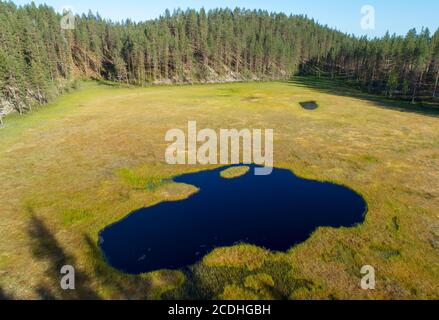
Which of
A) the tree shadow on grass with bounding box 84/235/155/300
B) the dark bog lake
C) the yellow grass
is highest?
the yellow grass

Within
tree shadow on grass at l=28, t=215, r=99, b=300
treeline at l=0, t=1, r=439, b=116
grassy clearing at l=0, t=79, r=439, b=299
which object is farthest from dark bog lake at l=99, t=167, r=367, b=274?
treeline at l=0, t=1, r=439, b=116

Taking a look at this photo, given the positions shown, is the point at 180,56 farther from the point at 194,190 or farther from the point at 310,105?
the point at 194,190

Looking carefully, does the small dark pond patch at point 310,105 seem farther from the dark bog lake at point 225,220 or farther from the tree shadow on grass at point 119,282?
the tree shadow on grass at point 119,282

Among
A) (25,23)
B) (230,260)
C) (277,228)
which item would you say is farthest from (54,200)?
(25,23)

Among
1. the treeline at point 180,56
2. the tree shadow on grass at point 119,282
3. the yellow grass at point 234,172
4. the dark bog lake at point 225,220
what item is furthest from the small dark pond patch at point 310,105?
the tree shadow on grass at point 119,282

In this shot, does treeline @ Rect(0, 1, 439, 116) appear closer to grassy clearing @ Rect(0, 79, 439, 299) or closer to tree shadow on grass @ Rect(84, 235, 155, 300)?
grassy clearing @ Rect(0, 79, 439, 299)

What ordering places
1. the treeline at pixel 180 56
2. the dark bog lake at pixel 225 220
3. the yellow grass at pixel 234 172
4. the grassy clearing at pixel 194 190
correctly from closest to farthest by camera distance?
the grassy clearing at pixel 194 190 → the dark bog lake at pixel 225 220 → the yellow grass at pixel 234 172 → the treeline at pixel 180 56

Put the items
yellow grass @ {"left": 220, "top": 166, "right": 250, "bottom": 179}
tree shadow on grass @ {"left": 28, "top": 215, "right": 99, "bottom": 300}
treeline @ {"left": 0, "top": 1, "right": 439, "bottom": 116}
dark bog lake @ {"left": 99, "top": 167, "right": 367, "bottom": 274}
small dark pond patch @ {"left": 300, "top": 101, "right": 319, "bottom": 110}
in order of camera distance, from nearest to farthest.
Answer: tree shadow on grass @ {"left": 28, "top": 215, "right": 99, "bottom": 300}
dark bog lake @ {"left": 99, "top": 167, "right": 367, "bottom": 274}
yellow grass @ {"left": 220, "top": 166, "right": 250, "bottom": 179}
small dark pond patch @ {"left": 300, "top": 101, "right": 319, "bottom": 110}
treeline @ {"left": 0, "top": 1, "right": 439, "bottom": 116}
